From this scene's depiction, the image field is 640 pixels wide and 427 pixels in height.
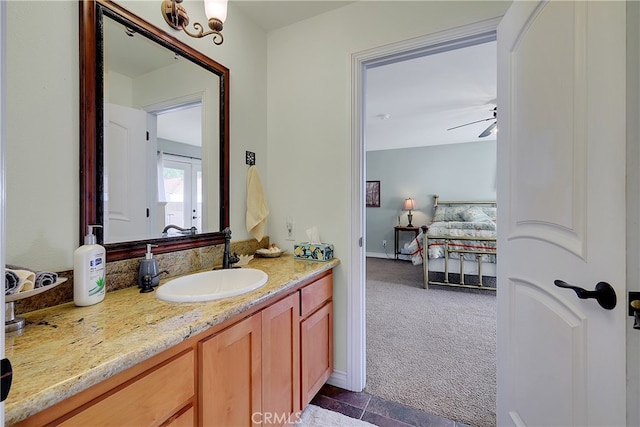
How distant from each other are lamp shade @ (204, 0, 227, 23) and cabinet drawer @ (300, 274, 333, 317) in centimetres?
141

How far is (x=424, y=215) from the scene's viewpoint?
5941 millimetres

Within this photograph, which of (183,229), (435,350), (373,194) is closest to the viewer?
(183,229)

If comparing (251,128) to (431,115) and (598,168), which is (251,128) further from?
(431,115)

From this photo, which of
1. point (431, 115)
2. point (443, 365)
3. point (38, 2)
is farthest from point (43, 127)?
point (431, 115)

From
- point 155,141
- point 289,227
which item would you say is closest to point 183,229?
point 155,141

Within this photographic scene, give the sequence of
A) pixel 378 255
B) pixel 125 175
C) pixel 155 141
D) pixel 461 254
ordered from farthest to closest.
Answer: pixel 378 255 < pixel 461 254 < pixel 155 141 < pixel 125 175

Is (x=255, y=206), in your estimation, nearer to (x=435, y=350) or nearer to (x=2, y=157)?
(x=2, y=157)

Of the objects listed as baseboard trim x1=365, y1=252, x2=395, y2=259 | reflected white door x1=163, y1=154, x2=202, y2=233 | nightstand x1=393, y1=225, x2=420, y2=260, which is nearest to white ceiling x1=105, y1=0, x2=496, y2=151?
reflected white door x1=163, y1=154, x2=202, y2=233

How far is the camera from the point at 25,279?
2.50 ft

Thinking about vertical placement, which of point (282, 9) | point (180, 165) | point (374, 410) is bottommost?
point (374, 410)

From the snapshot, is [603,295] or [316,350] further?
[316,350]

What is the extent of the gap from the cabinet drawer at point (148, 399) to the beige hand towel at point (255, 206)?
109cm

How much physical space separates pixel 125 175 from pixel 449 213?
5597 mm

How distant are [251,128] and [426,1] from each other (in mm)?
1304
